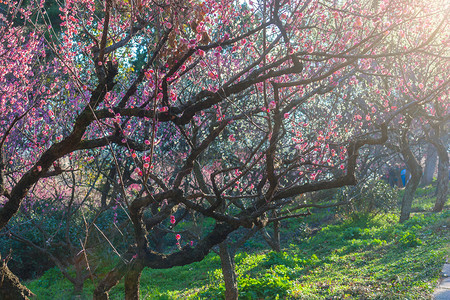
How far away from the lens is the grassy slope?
7777mm

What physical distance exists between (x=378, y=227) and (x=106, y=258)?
884cm

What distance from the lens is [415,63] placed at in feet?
44.2

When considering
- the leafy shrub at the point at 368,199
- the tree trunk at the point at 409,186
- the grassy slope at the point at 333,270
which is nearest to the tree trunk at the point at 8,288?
the grassy slope at the point at 333,270

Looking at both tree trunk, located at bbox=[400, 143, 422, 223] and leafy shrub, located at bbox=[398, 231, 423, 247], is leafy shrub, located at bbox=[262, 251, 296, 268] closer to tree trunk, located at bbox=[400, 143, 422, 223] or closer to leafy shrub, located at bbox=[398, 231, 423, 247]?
leafy shrub, located at bbox=[398, 231, 423, 247]

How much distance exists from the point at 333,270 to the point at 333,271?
10 centimetres

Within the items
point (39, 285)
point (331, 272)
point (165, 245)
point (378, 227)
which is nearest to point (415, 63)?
point (378, 227)

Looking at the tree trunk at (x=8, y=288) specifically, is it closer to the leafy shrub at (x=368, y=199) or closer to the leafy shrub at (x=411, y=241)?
the leafy shrub at (x=411, y=241)

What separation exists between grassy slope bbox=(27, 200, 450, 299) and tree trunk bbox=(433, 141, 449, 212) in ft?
7.20

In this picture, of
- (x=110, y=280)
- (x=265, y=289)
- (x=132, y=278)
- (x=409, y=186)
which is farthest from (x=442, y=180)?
(x=110, y=280)

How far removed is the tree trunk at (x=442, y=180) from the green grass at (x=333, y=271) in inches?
94.5

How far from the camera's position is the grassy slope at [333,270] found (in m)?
7.78

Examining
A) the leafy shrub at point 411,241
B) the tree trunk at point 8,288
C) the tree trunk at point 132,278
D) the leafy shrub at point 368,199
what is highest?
the leafy shrub at point 368,199

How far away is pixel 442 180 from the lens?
1694 centimetres

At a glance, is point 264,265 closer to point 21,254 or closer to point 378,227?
Answer: point 378,227
